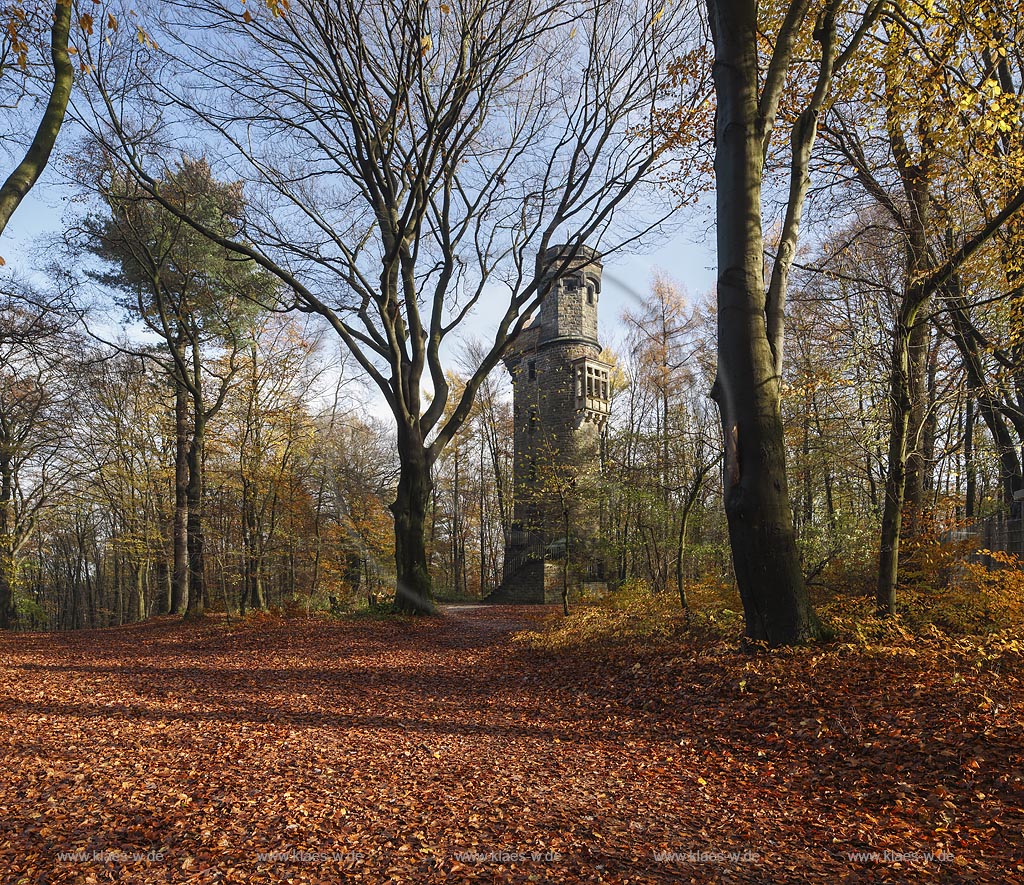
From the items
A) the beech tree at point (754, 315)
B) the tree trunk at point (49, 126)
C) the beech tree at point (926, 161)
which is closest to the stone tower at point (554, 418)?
the beech tree at point (926, 161)

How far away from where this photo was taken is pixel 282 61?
9742 mm

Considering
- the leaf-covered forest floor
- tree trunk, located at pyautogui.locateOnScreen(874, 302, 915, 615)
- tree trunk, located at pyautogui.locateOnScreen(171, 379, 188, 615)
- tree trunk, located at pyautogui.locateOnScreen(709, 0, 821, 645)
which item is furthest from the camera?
tree trunk, located at pyautogui.locateOnScreen(171, 379, 188, 615)

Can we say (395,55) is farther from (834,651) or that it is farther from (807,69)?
(834,651)

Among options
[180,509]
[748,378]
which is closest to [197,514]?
[180,509]

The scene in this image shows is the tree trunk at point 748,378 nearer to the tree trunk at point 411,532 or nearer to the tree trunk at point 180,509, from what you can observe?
the tree trunk at point 411,532

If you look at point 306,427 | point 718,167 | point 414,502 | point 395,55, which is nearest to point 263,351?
point 306,427

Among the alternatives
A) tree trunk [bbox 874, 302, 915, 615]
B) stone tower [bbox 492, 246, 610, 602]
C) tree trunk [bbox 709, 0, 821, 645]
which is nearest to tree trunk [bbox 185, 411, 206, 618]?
stone tower [bbox 492, 246, 610, 602]

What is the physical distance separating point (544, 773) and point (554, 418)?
66.0 feet

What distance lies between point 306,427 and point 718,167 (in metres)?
12.5

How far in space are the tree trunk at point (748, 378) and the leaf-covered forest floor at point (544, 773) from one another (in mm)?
533

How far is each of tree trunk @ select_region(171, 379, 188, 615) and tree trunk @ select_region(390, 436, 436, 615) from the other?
4895 mm

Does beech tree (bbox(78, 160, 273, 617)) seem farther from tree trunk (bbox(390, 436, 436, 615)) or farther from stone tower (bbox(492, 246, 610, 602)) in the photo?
stone tower (bbox(492, 246, 610, 602))

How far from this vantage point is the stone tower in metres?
20.1

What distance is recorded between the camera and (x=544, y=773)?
3807 millimetres
